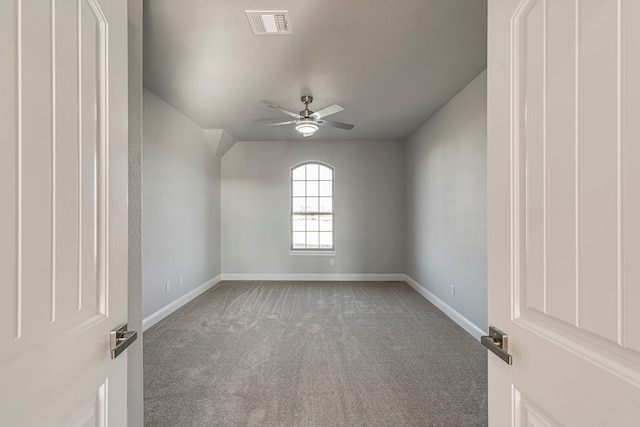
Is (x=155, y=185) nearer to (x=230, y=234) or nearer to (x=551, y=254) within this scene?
(x=230, y=234)

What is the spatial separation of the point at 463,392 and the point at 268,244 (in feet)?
14.4

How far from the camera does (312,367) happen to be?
2.57m

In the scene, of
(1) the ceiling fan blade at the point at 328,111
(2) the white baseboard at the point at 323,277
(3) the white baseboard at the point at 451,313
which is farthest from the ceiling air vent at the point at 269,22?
(2) the white baseboard at the point at 323,277

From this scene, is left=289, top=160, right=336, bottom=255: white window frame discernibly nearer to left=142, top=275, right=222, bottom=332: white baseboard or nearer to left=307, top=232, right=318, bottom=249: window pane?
left=307, top=232, right=318, bottom=249: window pane

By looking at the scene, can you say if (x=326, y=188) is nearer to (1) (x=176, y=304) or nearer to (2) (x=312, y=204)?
(2) (x=312, y=204)

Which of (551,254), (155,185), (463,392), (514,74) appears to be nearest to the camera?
(551,254)

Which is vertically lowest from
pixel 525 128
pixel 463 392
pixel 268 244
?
pixel 463 392

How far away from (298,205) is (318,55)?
3.68 m

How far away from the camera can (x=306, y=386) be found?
2.28 metres

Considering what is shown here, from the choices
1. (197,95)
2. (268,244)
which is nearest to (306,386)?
(197,95)
